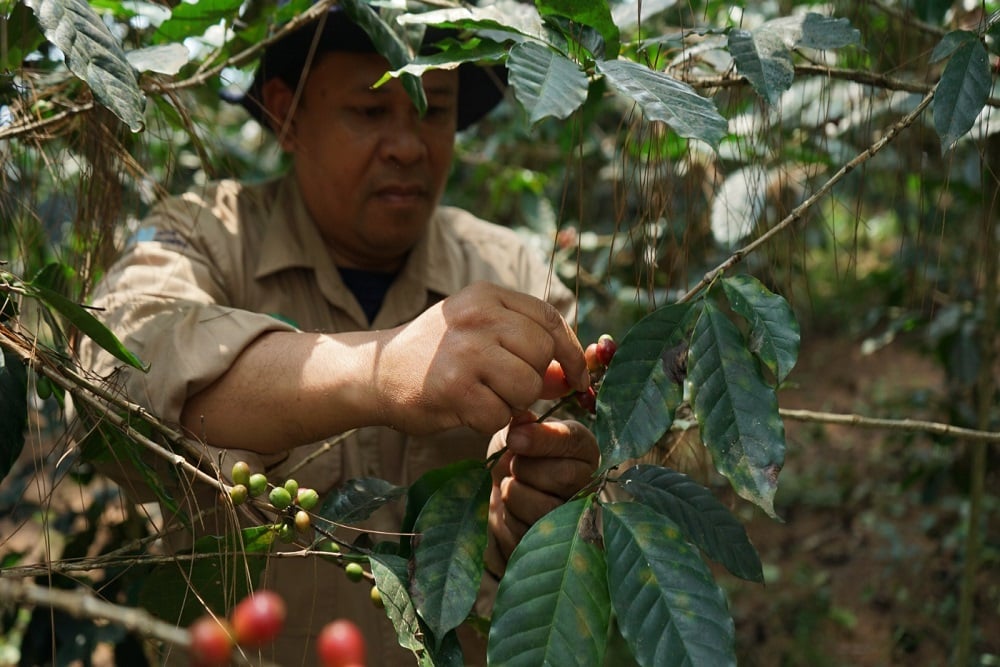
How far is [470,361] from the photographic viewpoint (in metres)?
1.11

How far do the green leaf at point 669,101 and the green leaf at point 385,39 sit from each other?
1.18ft

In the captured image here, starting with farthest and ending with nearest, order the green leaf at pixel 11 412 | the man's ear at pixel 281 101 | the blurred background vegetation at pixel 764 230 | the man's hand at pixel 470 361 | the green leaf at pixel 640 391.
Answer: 1. the man's ear at pixel 281 101
2. the blurred background vegetation at pixel 764 230
3. the green leaf at pixel 11 412
4. the man's hand at pixel 470 361
5. the green leaf at pixel 640 391

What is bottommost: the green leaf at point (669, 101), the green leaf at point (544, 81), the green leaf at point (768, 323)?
the green leaf at point (768, 323)

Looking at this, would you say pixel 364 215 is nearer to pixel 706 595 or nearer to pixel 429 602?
pixel 429 602

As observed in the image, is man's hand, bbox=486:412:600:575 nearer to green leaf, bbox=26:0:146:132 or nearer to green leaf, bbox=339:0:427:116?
green leaf, bbox=339:0:427:116

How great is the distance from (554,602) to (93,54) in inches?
31.4

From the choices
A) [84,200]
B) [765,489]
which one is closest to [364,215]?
[84,200]

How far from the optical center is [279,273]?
1897 millimetres

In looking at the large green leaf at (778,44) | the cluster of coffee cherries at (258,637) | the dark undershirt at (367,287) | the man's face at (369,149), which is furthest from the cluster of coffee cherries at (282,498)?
the dark undershirt at (367,287)

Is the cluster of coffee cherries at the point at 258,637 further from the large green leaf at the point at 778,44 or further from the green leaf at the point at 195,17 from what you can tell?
the green leaf at the point at 195,17

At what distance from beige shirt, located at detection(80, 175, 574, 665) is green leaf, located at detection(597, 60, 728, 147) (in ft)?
1.51

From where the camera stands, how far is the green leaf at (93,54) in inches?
41.0

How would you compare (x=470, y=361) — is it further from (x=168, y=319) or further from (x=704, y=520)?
(x=168, y=319)

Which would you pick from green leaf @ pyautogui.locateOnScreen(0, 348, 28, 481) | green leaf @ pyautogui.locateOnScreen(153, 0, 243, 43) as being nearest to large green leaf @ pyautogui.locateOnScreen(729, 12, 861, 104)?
green leaf @ pyautogui.locateOnScreen(153, 0, 243, 43)
